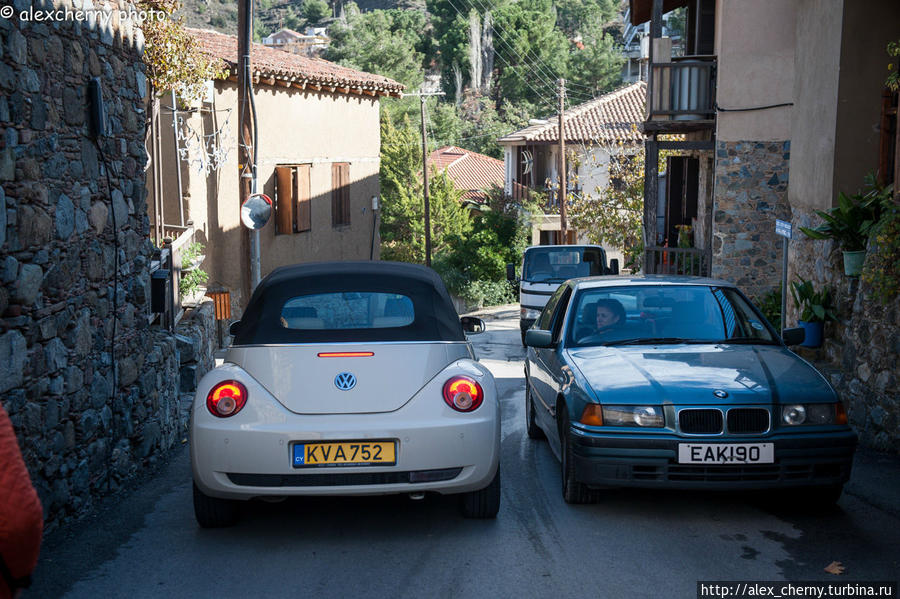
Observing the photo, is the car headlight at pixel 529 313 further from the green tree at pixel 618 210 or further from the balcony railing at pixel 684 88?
the green tree at pixel 618 210

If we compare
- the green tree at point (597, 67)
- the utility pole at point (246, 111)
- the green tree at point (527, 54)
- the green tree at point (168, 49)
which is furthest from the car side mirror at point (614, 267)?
the green tree at point (597, 67)

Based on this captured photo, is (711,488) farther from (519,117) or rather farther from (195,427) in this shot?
(519,117)

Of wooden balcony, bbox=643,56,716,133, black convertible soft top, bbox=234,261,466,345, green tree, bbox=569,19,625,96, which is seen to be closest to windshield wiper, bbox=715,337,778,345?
black convertible soft top, bbox=234,261,466,345

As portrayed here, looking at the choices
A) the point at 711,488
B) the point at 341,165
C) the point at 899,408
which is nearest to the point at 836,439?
the point at 711,488

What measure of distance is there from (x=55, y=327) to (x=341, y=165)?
21.3 metres

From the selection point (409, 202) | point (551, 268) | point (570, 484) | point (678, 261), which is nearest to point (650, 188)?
point (678, 261)

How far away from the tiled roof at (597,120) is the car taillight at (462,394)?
38.2m

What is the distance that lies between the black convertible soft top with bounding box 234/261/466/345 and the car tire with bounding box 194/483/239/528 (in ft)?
3.06

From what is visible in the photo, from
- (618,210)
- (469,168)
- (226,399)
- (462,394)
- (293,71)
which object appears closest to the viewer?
(226,399)

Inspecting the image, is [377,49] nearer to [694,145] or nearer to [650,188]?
[650,188]

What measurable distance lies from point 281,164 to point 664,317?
1705 centimetres

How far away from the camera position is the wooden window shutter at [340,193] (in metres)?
26.5

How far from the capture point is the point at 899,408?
8.33m

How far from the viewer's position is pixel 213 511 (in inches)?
231
